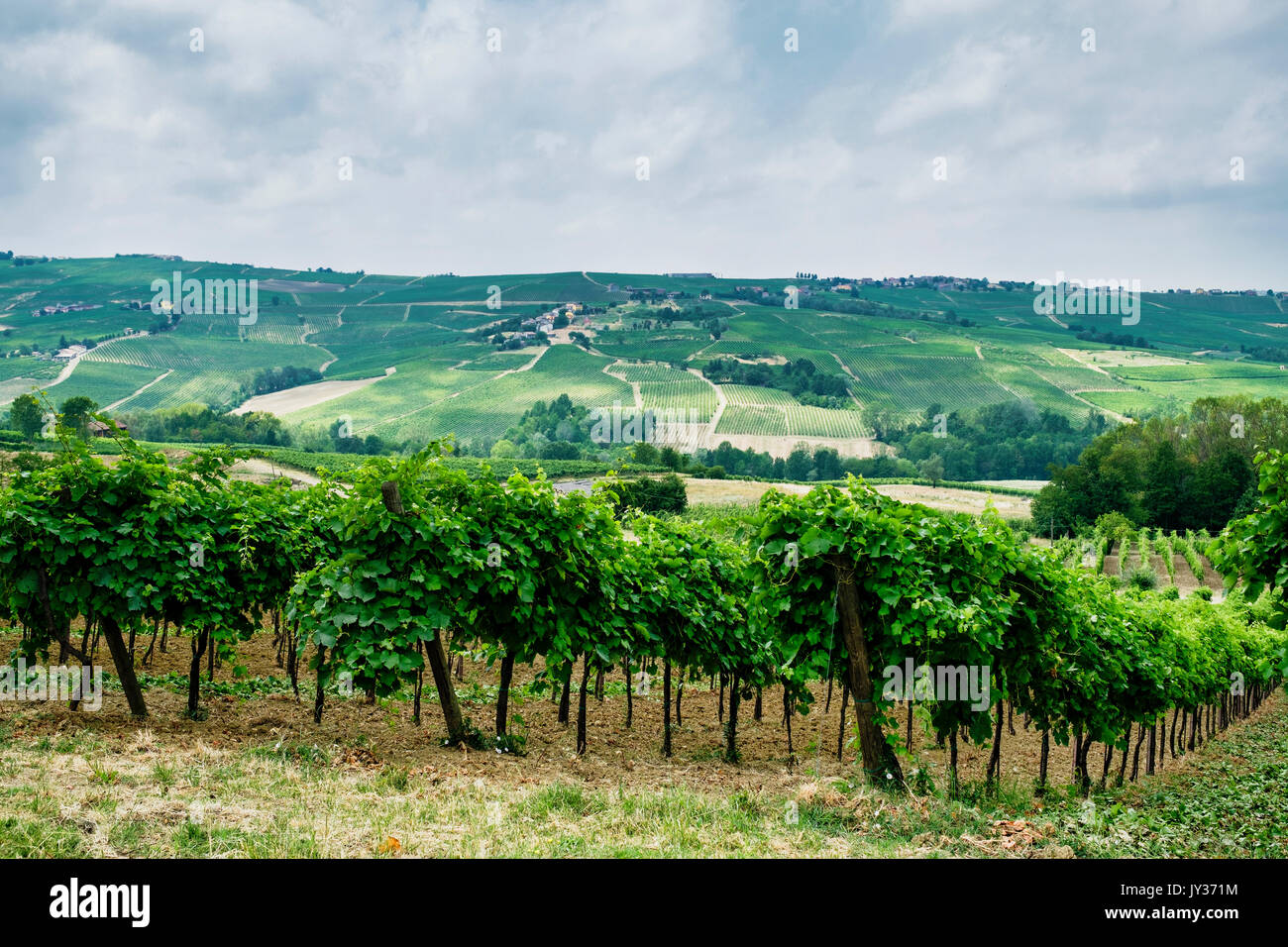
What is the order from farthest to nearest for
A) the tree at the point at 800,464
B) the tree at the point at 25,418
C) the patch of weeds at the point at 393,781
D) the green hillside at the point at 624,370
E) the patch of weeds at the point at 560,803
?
1. the green hillside at the point at 624,370
2. the tree at the point at 800,464
3. the tree at the point at 25,418
4. the patch of weeds at the point at 393,781
5. the patch of weeds at the point at 560,803

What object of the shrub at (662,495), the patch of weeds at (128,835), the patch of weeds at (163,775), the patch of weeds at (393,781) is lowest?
the shrub at (662,495)

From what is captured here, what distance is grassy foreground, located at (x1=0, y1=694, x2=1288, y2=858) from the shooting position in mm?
5820

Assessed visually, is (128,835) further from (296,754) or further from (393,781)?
(296,754)

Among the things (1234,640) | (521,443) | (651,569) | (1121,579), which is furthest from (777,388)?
(651,569)

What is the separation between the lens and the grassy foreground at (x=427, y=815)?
19.1 feet

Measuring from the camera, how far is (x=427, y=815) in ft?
21.8

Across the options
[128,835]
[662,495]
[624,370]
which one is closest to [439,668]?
[128,835]

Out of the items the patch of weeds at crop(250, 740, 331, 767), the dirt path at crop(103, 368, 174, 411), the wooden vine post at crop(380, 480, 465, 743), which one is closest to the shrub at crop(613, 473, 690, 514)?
the wooden vine post at crop(380, 480, 465, 743)

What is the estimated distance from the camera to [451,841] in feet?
20.0

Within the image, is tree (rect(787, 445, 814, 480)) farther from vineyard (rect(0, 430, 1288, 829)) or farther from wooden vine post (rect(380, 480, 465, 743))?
wooden vine post (rect(380, 480, 465, 743))

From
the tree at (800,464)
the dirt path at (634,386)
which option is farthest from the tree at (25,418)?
the tree at (800,464)

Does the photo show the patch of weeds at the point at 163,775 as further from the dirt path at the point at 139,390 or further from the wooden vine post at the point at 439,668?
the dirt path at the point at 139,390
